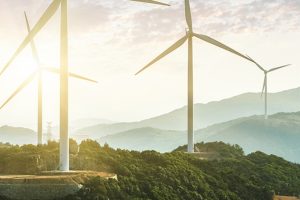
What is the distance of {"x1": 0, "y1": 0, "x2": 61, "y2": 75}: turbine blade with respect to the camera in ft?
174

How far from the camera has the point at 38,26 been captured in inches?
2237

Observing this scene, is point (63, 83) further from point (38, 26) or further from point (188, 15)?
point (188, 15)

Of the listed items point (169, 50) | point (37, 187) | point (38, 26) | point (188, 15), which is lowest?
point (37, 187)

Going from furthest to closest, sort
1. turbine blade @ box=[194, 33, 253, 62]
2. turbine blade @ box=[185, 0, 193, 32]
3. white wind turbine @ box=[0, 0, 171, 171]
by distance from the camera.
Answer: turbine blade @ box=[185, 0, 193, 32]
turbine blade @ box=[194, 33, 253, 62]
white wind turbine @ box=[0, 0, 171, 171]

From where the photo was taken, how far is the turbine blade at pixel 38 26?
5303cm

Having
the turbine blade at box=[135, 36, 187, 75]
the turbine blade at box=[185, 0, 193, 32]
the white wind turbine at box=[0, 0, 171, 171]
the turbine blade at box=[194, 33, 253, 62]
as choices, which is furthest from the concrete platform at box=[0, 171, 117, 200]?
the turbine blade at box=[185, 0, 193, 32]

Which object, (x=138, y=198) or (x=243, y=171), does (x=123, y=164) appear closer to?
(x=138, y=198)

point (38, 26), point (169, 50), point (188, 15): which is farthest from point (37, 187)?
point (188, 15)

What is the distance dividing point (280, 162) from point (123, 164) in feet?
169

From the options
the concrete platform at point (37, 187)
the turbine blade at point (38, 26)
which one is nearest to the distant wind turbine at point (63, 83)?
the turbine blade at point (38, 26)

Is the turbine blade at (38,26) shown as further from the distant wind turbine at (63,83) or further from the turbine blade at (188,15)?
the turbine blade at (188,15)

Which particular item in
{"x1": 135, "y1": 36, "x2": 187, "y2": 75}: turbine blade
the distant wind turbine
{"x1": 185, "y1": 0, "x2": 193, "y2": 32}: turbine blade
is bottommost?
the distant wind turbine

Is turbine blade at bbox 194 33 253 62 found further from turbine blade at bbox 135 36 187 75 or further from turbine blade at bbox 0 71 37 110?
turbine blade at bbox 0 71 37 110

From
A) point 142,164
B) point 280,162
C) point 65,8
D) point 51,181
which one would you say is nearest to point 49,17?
point 65,8
